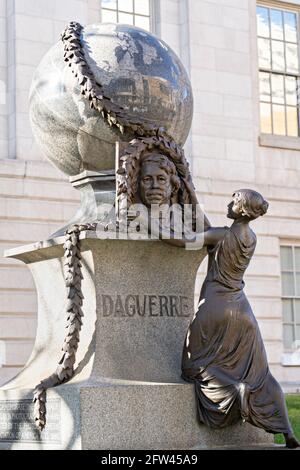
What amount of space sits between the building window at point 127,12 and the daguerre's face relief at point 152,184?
47.6ft

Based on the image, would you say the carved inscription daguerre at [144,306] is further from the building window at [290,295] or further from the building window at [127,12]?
the building window at [290,295]

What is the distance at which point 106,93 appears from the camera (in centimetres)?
1009

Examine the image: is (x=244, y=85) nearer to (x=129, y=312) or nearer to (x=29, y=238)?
(x=29, y=238)

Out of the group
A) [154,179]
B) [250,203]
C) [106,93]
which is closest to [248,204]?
[250,203]

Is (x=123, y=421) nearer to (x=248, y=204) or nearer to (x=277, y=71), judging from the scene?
(x=248, y=204)

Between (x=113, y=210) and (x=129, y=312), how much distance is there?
0.95 metres

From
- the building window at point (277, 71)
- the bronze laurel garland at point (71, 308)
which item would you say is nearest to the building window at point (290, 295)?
the building window at point (277, 71)

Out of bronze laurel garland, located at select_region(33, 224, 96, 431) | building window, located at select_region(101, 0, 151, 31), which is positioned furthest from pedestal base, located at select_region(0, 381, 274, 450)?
→ building window, located at select_region(101, 0, 151, 31)

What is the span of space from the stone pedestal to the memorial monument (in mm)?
11

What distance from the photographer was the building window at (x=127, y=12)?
79.7ft

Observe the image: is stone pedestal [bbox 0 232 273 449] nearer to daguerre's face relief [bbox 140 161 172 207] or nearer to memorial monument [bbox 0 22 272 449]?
memorial monument [bbox 0 22 272 449]

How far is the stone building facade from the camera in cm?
2200

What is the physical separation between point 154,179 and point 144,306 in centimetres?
112

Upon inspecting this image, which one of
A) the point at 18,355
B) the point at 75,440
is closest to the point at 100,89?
the point at 75,440
